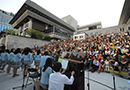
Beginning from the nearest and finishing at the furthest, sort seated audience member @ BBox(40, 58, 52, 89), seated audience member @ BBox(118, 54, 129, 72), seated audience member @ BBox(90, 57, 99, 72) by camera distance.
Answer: seated audience member @ BBox(40, 58, 52, 89)
seated audience member @ BBox(118, 54, 129, 72)
seated audience member @ BBox(90, 57, 99, 72)

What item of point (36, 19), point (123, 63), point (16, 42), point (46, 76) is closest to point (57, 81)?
point (46, 76)

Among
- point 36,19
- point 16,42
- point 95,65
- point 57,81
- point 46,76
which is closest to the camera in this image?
point 57,81

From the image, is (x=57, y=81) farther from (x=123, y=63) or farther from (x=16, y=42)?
(x=16, y=42)

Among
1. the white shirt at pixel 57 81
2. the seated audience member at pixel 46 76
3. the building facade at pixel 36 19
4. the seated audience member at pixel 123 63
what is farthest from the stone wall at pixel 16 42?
the seated audience member at pixel 123 63

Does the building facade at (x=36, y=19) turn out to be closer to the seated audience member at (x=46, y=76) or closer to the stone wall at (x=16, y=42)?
the stone wall at (x=16, y=42)

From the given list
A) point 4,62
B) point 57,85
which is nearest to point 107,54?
point 57,85

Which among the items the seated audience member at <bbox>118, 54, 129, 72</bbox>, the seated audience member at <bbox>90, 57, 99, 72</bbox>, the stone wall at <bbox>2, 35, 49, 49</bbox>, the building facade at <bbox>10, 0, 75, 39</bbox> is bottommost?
the seated audience member at <bbox>90, 57, 99, 72</bbox>

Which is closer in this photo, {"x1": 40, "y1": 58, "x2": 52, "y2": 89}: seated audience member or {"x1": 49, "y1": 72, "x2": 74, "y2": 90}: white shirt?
{"x1": 49, "y1": 72, "x2": 74, "y2": 90}: white shirt

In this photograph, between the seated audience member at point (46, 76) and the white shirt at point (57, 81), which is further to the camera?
the seated audience member at point (46, 76)

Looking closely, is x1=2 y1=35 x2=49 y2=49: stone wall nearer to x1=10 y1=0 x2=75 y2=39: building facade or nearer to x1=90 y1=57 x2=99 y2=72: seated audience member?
x1=10 y1=0 x2=75 y2=39: building facade

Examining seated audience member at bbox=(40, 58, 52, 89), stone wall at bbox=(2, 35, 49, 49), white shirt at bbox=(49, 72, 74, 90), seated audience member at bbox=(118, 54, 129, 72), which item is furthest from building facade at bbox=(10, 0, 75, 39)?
white shirt at bbox=(49, 72, 74, 90)

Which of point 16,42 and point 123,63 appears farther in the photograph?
point 16,42

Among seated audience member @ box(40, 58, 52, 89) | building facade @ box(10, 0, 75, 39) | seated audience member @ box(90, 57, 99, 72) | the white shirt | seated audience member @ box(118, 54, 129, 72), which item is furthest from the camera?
building facade @ box(10, 0, 75, 39)

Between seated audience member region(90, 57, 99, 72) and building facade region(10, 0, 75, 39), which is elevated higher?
building facade region(10, 0, 75, 39)
